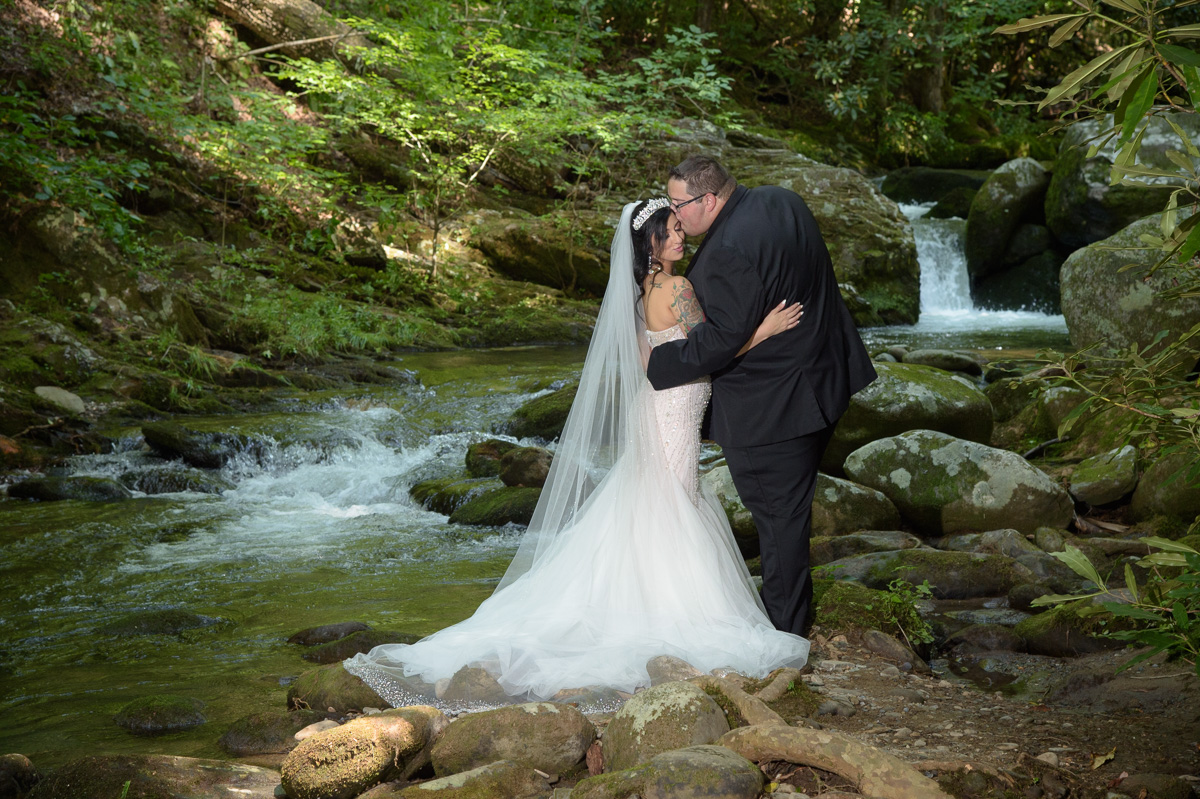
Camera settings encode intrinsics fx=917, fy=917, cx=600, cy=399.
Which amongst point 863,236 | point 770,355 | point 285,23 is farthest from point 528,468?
Result: point 285,23

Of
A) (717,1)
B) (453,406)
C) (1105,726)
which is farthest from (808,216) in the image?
(717,1)

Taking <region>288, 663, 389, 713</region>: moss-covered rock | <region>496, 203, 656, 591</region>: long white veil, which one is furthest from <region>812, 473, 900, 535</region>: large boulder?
<region>288, 663, 389, 713</region>: moss-covered rock

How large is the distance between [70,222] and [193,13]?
5.93m

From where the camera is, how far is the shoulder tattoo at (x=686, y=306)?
4.21 meters

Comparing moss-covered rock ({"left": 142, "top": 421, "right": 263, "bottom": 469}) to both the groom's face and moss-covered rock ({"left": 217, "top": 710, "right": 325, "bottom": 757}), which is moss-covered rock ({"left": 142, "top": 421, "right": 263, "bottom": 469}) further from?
the groom's face

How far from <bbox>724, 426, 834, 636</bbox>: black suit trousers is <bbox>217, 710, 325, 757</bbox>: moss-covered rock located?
2.01 m

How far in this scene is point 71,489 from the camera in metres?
8.37

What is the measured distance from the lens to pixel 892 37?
22.8m

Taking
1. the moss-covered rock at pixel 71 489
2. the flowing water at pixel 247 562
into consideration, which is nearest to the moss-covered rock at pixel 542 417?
the flowing water at pixel 247 562

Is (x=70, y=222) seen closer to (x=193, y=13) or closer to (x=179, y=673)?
(x=193, y=13)

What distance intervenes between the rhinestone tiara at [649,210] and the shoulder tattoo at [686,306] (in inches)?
13.0

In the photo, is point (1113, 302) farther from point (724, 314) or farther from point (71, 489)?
point (71, 489)

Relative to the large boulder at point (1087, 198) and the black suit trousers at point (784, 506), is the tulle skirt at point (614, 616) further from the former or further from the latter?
the large boulder at point (1087, 198)

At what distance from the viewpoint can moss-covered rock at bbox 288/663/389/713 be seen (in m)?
3.81
